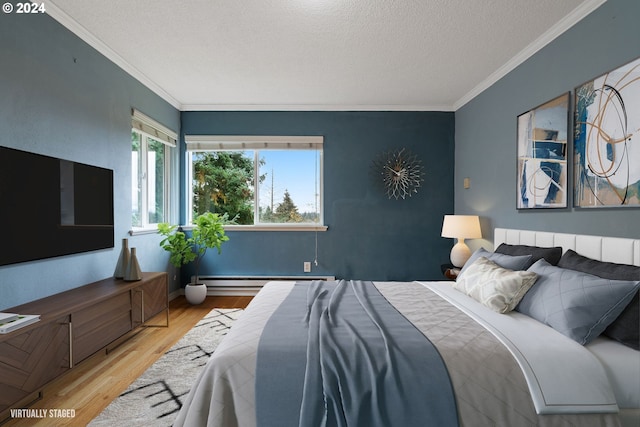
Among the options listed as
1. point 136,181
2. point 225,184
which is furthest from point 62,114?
point 225,184

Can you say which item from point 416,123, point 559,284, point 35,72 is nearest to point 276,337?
point 559,284

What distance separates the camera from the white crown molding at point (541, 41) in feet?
7.94

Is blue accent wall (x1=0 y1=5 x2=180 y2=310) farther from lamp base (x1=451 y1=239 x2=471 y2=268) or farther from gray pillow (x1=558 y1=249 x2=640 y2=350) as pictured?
lamp base (x1=451 y1=239 x2=471 y2=268)

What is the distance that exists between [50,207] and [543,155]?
3789mm

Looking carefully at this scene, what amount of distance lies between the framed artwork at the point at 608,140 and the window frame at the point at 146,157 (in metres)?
3.95

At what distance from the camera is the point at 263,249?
191 inches

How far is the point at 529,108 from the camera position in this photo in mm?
3088

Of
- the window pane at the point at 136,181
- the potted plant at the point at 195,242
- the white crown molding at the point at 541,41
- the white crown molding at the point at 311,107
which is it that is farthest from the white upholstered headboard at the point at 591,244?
the window pane at the point at 136,181

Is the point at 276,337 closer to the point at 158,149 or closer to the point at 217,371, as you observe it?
the point at 217,371

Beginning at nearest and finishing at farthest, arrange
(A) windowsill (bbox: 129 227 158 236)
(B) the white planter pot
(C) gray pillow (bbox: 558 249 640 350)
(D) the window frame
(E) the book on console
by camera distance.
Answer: (C) gray pillow (bbox: 558 249 640 350)
(E) the book on console
(A) windowsill (bbox: 129 227 158 236)
(D) the window frame
(B) the white planter pot

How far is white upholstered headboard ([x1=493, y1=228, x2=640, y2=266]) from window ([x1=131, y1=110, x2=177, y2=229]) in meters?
3.85

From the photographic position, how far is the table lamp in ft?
12.6

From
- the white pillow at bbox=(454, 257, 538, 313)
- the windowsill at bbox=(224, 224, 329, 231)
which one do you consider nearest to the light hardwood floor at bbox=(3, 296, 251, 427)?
the windowsill at bbox=(224, 224, 329, 231)

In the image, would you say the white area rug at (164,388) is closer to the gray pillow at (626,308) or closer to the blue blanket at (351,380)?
the blue blanket at (351,380)
